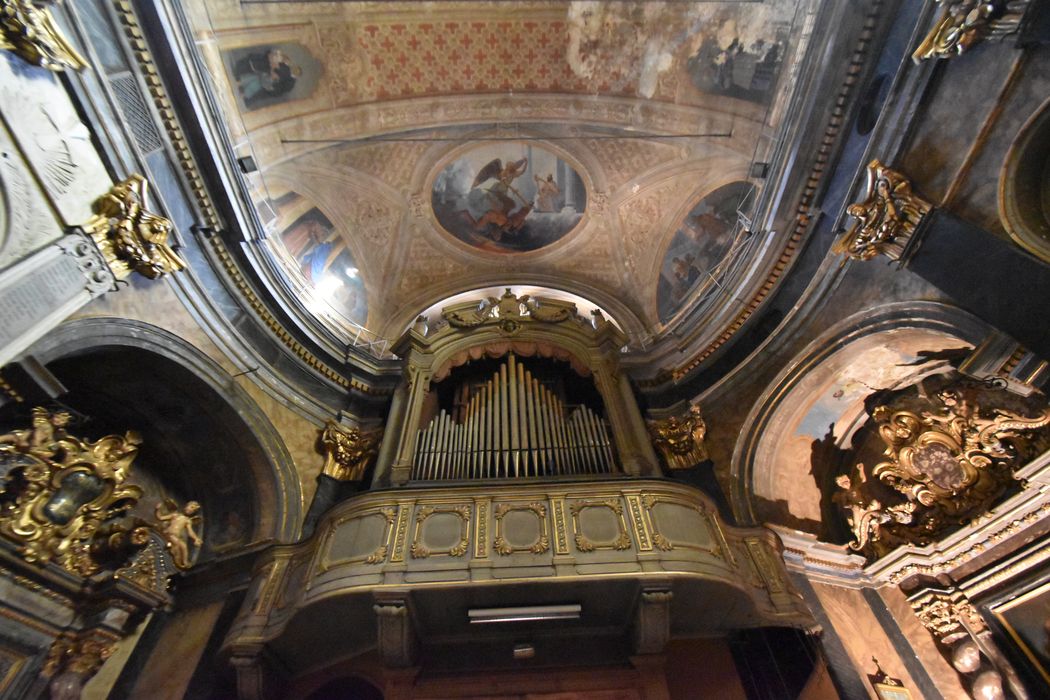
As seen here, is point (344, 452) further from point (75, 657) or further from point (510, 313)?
point (510, 313)

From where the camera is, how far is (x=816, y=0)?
759cm

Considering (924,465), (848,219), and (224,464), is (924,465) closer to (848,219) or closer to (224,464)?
(848,219)

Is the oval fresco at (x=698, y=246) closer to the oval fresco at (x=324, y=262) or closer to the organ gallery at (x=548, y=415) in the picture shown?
the organ gallery at (x=548, y=415)

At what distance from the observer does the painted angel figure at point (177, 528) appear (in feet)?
21.0

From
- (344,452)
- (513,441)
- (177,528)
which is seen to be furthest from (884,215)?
(177,528)

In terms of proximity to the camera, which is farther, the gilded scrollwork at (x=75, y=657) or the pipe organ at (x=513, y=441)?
the pipe organ at (x=513, y=441)

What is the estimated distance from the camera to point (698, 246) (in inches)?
404

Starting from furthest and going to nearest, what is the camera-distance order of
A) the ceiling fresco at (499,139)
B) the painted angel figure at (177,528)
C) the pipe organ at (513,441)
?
the ceiling fresco at (499,139) < the pipe organ at (513,441) < the painted angel figure at (177,528)

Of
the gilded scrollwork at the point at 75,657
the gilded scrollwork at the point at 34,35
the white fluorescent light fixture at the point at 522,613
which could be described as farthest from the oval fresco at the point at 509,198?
the gilded scrollwork at the point at 75,657

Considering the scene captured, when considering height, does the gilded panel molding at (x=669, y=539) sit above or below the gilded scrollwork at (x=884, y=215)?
below

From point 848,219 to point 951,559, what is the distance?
4323 millimetres

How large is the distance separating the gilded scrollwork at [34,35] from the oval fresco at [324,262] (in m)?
4.76

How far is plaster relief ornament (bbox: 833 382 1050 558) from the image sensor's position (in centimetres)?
580

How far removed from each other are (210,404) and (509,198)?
26.0ft
